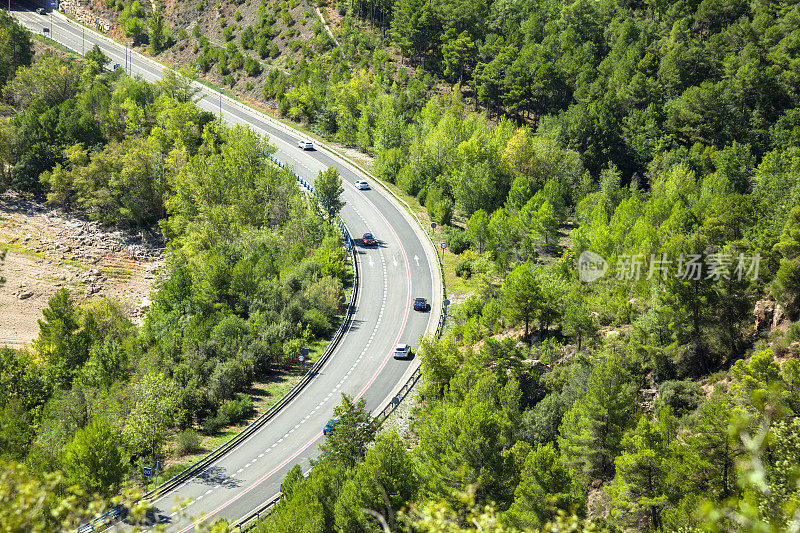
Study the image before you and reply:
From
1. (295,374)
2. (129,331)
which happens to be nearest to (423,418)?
(295,374)

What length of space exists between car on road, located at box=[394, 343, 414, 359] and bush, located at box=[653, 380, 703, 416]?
81.7 ft

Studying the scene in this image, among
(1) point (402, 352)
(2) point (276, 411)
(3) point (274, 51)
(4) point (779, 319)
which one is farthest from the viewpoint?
(3) point (274, 51)

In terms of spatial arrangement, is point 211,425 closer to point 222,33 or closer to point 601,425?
point 601,425

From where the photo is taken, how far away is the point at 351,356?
2494 inches

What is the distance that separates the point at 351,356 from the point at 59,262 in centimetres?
4756

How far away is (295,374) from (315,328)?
6536mm

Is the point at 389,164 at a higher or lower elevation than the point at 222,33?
lower

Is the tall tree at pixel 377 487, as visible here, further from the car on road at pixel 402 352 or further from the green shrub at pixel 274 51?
the green shrub at pixel 274 51

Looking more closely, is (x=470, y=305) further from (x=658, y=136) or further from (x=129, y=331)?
(x=658, y=136)

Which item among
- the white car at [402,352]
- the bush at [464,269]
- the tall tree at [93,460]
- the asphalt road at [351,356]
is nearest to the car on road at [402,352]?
the white car at [402,352]

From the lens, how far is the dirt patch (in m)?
78.4

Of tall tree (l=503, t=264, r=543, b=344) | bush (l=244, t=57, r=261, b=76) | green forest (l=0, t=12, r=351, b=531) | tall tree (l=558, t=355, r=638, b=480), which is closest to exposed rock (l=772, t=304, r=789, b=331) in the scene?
tall tree (l=558, t=355, r=638, b=480)

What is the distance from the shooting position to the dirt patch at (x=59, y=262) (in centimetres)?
7844

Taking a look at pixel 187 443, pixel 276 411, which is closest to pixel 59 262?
pixel 276 411
